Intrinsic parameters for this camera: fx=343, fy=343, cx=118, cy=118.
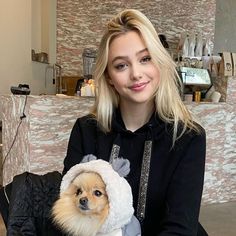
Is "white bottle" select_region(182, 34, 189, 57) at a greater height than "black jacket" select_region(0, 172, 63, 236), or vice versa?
"white bottle" select_region(182, 34, 189, 57)

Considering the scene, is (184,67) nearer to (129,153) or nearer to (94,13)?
(94,13)

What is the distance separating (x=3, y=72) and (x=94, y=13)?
1.54 metres

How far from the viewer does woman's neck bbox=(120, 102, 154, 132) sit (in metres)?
1.27

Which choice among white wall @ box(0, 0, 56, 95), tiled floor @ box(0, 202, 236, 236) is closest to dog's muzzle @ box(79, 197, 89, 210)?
tiled floor @ box(0, 202, 236, 236)

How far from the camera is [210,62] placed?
3.65m

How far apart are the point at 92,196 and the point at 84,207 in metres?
0.04

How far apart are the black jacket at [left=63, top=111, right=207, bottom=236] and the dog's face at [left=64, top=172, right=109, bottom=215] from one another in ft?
0.65

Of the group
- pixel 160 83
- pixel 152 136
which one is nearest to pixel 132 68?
pixel 160 83

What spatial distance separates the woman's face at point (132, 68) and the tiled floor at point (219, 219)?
1.90 metres

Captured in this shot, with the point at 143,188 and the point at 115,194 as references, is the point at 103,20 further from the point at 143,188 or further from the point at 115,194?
the point at 115,194

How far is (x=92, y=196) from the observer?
3.26 ft

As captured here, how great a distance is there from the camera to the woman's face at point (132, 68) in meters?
1.15

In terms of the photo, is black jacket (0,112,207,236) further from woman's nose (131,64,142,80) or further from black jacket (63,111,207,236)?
woman's nose (131,64,142,80)

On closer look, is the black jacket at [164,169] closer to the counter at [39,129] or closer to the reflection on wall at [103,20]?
the counter at [39,129]
